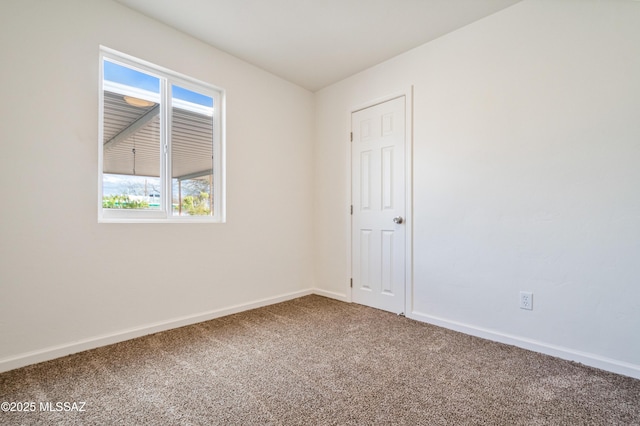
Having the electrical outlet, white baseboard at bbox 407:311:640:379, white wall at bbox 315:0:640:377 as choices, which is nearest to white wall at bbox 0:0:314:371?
white wall at bbox 315:0:640:377

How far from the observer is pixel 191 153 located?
2.79 meters

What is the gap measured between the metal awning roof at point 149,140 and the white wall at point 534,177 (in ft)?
6.51

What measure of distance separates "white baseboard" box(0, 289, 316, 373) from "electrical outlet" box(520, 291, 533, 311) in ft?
7.68

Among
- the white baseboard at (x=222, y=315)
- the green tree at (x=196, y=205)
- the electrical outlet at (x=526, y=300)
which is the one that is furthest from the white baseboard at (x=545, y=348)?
the green tree at (x=196, y=205)

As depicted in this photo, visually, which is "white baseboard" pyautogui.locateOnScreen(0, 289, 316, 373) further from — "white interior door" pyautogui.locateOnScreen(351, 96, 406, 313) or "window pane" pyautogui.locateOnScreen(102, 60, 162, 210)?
"white interior door" pyautogui.locateOnScreen(351, 96, 406, 313)

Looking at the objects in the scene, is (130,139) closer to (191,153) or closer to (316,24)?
(191,153)

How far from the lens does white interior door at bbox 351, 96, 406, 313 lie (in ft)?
9.64

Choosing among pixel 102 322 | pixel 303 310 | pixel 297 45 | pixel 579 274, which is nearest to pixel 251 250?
pixel 303 310

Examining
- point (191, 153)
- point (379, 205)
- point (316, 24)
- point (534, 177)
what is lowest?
point (379, 205)

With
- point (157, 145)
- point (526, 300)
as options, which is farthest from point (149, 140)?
point (526, 300)

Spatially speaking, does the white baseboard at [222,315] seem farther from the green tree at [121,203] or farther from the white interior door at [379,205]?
the green tree at [121,203]

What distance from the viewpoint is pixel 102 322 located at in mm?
2156

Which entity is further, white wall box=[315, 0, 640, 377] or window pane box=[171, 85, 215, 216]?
window pane box=[171, 85, 215, 216]

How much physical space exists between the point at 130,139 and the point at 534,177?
122 inches
